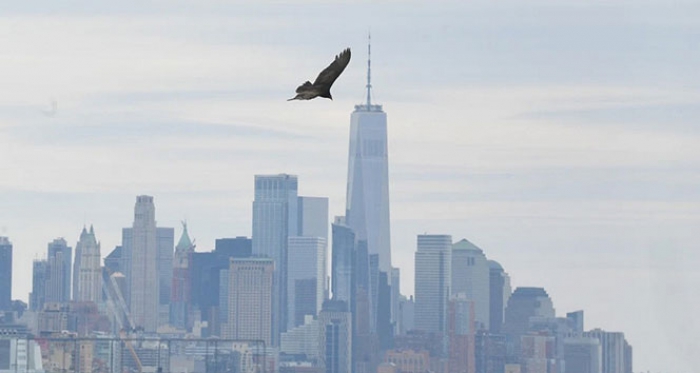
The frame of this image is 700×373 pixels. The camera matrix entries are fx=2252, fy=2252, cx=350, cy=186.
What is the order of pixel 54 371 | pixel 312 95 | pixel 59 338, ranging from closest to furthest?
pixel 312 95
pixel 54 371
pixel 59 338

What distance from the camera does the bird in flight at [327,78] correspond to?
17.1 meters

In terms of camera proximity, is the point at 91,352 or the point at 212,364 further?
the point at 212,364

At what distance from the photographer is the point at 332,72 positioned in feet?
56.7

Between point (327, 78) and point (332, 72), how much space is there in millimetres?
67

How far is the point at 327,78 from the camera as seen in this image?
682 inches

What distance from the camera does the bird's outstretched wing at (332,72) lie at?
1722 centimetres

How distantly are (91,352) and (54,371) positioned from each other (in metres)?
21.8

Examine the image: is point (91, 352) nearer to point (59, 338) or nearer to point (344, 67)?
point (59, 338)

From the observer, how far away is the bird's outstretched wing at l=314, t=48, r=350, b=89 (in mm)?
17219

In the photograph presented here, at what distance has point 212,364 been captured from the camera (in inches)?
7840

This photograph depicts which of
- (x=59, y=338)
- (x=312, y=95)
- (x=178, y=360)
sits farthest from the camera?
(x=178, y=360)

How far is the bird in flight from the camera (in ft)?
56.0

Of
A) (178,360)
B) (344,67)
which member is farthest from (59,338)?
(344,67)

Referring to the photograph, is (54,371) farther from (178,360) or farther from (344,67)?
(344,67)
